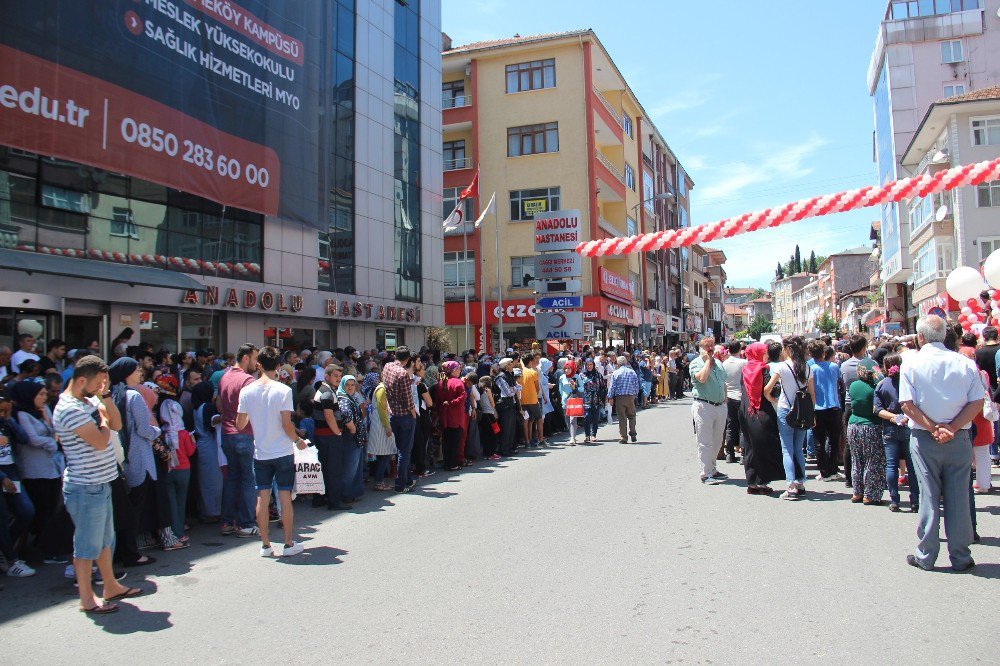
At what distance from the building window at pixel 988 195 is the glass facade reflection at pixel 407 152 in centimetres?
2415

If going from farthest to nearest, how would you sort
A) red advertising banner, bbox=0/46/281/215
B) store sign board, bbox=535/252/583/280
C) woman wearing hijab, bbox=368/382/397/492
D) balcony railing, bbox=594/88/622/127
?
balcony railing, bbox=594/88/622/127 < store sign board, bbox=535/252/583/280 < red advertising banner, bbox=0/46/281/215 < woman wearing hijab, bbox=368/382/397/492

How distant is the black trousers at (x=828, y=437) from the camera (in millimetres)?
9961

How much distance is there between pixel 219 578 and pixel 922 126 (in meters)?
36.3

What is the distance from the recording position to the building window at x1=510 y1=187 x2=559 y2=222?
123 feet

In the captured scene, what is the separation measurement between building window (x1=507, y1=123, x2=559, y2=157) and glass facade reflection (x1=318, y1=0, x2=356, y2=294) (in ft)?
53.3

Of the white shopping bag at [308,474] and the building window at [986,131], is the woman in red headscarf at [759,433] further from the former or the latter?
the building window at [986,131]

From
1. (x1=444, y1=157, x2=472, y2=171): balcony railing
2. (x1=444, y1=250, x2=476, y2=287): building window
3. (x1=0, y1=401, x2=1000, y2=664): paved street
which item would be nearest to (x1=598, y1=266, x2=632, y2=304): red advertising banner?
(x1=444, y1=250, x2=476, y2=287): building window

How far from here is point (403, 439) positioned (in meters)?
10.4

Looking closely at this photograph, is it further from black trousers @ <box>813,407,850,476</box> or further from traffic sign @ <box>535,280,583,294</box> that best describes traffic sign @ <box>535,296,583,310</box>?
black trousers @ <box>813,407,850,476</box>

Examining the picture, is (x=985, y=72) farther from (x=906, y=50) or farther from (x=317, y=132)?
(x=317, y=132)

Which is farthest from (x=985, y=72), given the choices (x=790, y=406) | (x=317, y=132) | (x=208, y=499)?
(x=208, y=499)

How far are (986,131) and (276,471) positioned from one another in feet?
115

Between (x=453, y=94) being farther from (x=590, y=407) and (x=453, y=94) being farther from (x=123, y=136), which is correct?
(x=590, y=407)

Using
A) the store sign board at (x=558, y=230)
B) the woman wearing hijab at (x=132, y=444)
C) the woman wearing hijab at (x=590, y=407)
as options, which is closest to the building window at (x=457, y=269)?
the store sign board at (x=558, y=230)
